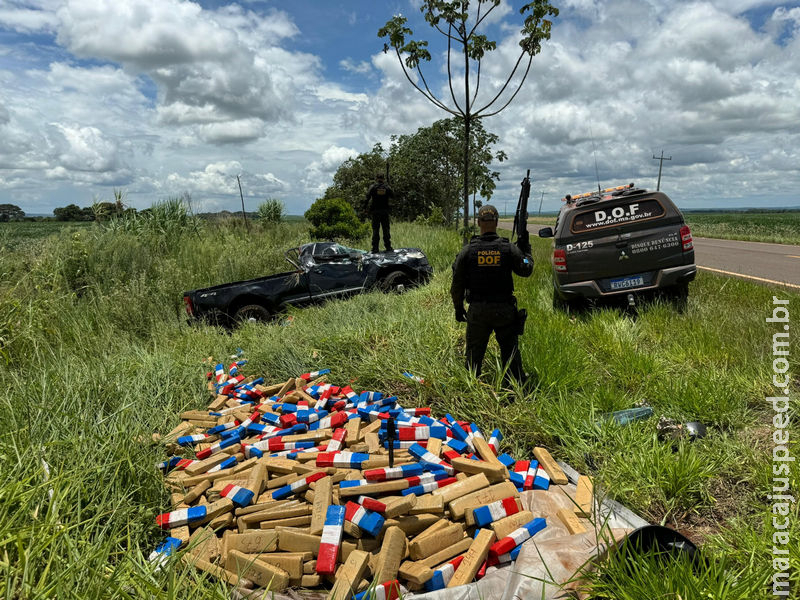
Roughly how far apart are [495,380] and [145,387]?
352cm

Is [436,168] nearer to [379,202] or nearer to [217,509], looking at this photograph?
[379,202]

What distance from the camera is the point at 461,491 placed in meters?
2.82

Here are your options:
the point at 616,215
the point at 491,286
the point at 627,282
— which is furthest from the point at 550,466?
the point at 616,215

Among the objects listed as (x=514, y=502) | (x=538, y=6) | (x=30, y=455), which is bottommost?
(x=514, y=502)

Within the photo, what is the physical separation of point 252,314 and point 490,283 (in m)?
5.24

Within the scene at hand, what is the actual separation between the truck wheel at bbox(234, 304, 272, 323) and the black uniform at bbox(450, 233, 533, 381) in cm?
460

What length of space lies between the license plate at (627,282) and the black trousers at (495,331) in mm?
3365

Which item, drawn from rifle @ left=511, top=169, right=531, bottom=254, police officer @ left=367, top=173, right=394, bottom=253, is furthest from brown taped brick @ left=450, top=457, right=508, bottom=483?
police officer @ left=367, top=173, right=394, bottom=253

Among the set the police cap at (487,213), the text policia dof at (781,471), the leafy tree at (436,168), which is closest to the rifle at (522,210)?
the police cap at (487,213)

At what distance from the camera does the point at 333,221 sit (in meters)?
18.8

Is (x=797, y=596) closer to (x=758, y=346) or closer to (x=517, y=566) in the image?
(x=517, y=566)

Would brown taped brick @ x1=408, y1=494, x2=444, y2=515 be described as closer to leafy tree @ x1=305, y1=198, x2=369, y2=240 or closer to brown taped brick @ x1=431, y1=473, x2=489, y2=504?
brown taped brick @ x1=431, y1=473, x2=489, y2=504

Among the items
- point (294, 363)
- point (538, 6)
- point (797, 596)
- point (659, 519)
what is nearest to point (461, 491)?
point (659, 519)

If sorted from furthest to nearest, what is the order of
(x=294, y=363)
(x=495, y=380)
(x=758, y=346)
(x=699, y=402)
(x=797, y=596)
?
(x=294, y=363) → (x=758, y=346) → (x=495, y=380) → (x=699, y=402) → (x=797, y=596)
